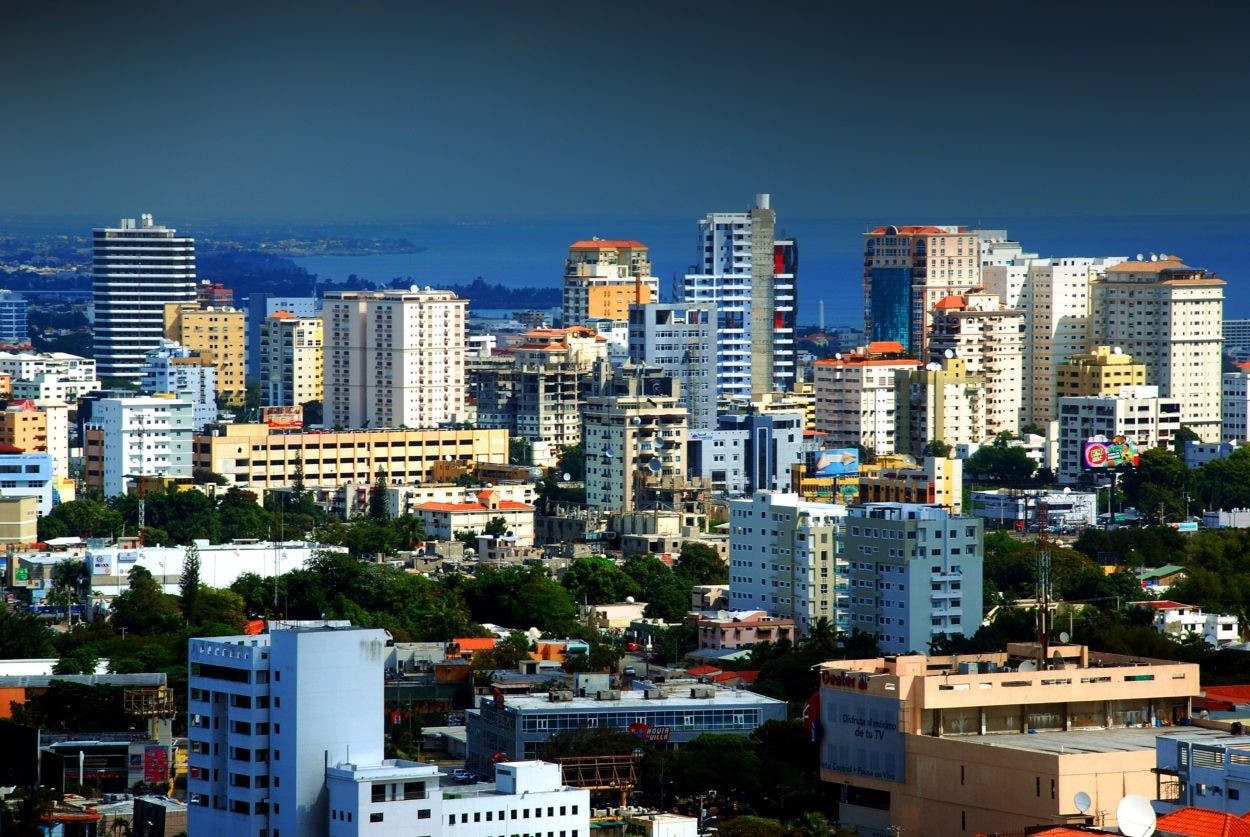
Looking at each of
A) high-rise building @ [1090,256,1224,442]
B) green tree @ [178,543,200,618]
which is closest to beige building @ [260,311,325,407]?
high-rise building @ [1090,256,1224,442]

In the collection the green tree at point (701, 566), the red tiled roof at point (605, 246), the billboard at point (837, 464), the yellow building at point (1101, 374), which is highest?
the red tiled roof at point (605, 246)

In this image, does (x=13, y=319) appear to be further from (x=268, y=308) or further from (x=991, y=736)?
(x=991, y=736)

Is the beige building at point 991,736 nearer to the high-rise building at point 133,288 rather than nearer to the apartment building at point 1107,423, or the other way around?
the apartment building at point 1107,423

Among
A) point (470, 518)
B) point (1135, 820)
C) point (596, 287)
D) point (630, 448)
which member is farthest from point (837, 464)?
point (1135, 820)

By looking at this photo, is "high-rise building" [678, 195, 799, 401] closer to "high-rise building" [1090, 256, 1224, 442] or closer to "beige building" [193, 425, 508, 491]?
"high-rise building" [1090, 256, 1224, 442]

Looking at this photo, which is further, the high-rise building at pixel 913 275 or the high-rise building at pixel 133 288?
the high-rise building at pixel 133 288

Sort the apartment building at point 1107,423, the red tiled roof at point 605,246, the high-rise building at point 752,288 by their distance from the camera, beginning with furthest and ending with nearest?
the red tiled roof at point 605,246
the high-rise building at point 752,288
the apartment building at point 1107,423

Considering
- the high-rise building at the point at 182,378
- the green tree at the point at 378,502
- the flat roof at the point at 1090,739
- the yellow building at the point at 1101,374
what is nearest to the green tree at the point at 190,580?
the green tree at the point at 378,502
